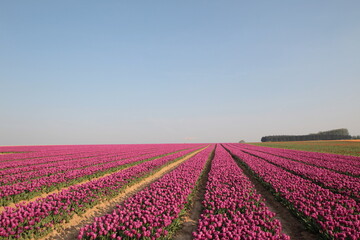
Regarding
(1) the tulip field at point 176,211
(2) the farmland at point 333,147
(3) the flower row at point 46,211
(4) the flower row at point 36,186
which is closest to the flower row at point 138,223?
(1) the tulip field at point 176,211

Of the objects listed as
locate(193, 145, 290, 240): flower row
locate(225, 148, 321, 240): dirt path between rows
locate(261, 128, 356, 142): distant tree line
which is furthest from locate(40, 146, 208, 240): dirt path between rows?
locate(261, 128, 356, 142): distant tree line

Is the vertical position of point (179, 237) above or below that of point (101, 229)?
below

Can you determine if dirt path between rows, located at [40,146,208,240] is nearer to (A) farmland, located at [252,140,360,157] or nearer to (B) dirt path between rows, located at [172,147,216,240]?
(B) dirt path between rows, located at [172,147,216,240]

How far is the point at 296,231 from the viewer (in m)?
6.10

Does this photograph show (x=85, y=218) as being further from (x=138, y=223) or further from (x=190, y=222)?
(x=190, y=222)

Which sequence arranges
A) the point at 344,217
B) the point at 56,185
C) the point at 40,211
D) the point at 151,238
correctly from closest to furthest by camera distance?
the point at 151,238 < the point at 344,217 < the point at 40,211 < the point at 56,185

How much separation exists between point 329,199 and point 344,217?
97.2 inches

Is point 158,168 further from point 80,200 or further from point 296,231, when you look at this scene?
point 296,231

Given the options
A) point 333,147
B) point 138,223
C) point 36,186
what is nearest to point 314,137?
point 333,147

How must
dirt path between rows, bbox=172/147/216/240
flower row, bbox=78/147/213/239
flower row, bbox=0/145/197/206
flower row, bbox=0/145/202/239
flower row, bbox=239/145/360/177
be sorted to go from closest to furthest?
flower row, bbox=78/147/213/239
flower row, bbox=0/145/202/239
dirt path between rows, bbox=172/147/216/240
flower row, bbox=0/145/197/206
flower row, bbox=239/145/360/177

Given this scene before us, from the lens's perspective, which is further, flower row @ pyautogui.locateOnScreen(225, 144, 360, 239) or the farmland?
the farmland

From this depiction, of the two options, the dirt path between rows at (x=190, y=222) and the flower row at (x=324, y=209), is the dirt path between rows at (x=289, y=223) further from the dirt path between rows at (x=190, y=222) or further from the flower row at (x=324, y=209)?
the dirt path between rows at (x=190, y=222)

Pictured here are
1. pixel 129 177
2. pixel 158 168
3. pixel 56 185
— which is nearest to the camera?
pixel 56 185

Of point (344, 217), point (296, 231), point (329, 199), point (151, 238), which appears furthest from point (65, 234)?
point (329, 199)
